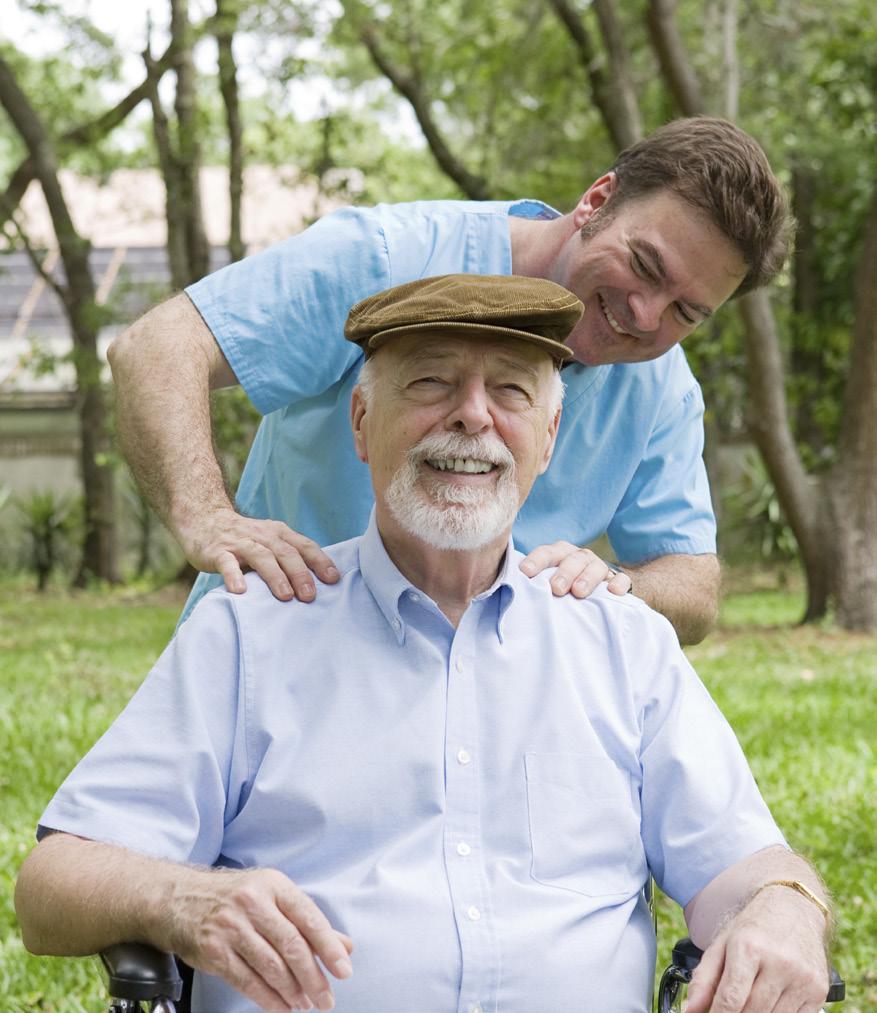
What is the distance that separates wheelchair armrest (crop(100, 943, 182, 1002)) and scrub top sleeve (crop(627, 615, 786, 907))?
2.93 ft

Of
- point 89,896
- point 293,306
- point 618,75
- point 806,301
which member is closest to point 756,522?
point 806,301

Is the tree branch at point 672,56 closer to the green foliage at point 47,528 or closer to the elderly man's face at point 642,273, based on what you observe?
the elderly man's face at point 642,273

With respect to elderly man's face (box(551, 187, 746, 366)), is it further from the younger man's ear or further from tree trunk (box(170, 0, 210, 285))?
tree trunk (box(170, 0, 210, 285))

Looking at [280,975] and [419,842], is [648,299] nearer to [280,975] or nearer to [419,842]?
[419,842]

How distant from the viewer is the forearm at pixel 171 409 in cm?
274

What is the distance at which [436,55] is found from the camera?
1620 centimetres

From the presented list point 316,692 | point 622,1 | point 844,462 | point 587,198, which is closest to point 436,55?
point 622,1

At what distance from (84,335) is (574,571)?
48.0 feet

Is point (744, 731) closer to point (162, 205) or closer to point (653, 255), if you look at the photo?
point (653, 255)

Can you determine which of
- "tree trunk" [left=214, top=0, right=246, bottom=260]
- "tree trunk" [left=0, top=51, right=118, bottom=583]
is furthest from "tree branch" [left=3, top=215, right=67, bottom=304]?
"tree trunk" [left=214, top=0, right=246, bottom=260]

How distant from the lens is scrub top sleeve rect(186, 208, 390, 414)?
9.76 feet

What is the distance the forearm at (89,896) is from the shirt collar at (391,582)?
0.59m

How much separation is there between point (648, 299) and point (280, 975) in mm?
1651

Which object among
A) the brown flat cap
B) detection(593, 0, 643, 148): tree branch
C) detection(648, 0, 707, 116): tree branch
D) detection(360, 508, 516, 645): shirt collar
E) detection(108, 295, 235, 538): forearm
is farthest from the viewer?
detection(593, 0, 643, 148): tree branch
